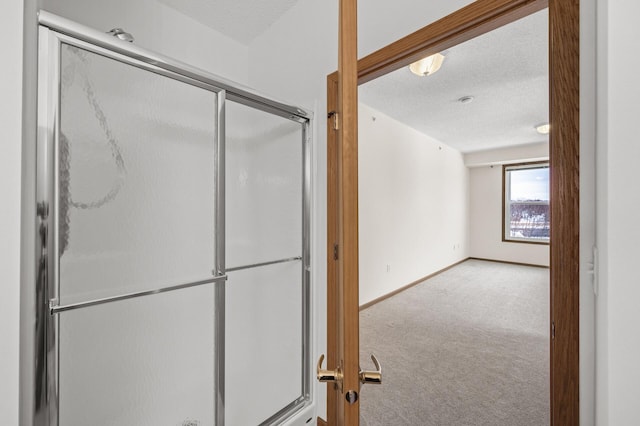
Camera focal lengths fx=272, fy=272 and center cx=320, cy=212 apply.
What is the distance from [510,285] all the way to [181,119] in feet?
17.5

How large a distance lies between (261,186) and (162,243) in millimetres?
681

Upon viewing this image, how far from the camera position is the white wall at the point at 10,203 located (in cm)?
63

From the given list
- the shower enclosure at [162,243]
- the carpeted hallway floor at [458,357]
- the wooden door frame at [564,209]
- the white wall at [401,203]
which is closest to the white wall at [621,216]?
the wooden door frame at [564,209]

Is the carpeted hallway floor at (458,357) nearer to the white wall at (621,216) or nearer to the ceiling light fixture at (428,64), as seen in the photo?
the white wall at (621,216)

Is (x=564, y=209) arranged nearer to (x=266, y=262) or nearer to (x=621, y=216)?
(x=621, y=216)

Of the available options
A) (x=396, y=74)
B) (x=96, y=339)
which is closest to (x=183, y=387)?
(x=96, y=339)

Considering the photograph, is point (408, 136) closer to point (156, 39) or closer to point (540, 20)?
point (540, 20)

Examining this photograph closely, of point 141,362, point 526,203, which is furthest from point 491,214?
point 141,362

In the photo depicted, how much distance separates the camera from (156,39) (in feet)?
5.37

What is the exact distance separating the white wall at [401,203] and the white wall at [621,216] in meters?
2.84

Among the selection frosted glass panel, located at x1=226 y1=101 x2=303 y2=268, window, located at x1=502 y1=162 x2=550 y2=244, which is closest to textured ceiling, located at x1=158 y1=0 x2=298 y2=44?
frosted glass panel, located at x1=226 y1=101 x2=303 y2=268

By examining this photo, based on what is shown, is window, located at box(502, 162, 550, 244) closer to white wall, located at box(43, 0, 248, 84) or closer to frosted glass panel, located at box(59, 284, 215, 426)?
white wall, located at box(43, 0, 248, 84)

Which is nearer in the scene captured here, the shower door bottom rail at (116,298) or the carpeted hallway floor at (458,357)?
the shower door bottom rail at (116,298)

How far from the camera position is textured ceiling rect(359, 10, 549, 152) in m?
2.11
